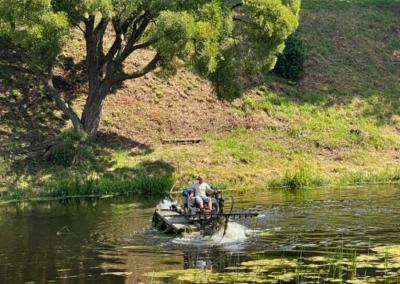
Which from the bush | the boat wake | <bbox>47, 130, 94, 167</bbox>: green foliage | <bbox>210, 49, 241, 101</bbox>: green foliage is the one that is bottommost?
the boat wake

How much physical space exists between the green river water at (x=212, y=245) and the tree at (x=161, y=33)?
735cm

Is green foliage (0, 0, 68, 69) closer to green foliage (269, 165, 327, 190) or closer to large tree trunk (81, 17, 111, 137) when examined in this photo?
large tree trunk (81, 17, 111, 137)

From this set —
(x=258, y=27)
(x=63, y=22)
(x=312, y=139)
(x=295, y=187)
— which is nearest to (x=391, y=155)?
(x=312, y=139)

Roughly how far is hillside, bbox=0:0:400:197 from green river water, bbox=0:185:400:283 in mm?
5543

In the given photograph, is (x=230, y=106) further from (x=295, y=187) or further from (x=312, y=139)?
(x=295, y=187)

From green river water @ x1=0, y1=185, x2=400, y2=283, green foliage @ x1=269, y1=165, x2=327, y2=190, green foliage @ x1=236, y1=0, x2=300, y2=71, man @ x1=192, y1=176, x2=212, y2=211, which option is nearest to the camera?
green river water @ x1=0, y1=185, x2=400, y2=283

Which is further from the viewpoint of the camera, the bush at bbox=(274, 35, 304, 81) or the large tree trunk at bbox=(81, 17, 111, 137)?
the bush at bbox=(274, 35, 304, 81)

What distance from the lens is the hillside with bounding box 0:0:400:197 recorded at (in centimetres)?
4162

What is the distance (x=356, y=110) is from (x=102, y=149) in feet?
57.9

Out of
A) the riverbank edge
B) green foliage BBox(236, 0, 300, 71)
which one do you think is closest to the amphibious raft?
the riverbank edge

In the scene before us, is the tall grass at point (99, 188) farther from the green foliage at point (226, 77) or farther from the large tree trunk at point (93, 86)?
the green foliage at point (226, 77)

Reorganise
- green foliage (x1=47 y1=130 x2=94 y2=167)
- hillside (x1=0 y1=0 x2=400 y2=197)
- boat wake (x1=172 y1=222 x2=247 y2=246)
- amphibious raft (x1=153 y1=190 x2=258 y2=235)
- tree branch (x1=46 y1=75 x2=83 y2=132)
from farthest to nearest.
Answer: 1. tree branch (x1=46 y1=75 x2=83 y2=132)
2. hillside (x1=0 y1=0 x2=400 y2=197)
3. green foliage (x1=47 y1=130 x2=94 y2=167)
4. amphibious raft (x1=153 y1=190 x2=258 y2=235)
5. boat wake (x1=172 y1=222 x2=247 y2=246)

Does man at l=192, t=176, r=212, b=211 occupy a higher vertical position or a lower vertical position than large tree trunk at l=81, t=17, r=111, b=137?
lower

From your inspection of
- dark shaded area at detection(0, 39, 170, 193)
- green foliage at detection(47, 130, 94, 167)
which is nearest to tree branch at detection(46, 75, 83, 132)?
green foliage at detection(47, 130, 94, 167)
